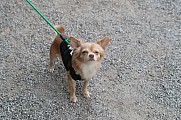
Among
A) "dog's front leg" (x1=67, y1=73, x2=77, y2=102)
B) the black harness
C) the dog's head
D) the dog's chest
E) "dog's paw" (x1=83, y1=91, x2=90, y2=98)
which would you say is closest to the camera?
the dog's head

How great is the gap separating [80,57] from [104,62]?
1073 millimetres

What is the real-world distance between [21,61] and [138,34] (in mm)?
1811

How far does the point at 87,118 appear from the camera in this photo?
3285 mm

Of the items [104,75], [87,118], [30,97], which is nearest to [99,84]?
[104,75]

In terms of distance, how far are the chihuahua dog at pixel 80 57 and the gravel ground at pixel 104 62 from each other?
0.28 m

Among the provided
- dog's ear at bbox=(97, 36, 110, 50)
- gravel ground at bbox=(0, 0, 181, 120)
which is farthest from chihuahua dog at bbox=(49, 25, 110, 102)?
gravel ground at bbox=(0, 0, 181, 120)

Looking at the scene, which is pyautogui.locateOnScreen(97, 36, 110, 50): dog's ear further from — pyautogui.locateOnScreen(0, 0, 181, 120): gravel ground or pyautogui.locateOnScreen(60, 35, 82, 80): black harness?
pyautogui.locateOnScreen(0, 0, 181, 120): gravel ground

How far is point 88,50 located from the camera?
278 centimetres

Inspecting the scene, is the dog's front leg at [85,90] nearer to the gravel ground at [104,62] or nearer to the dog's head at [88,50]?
the gravel ground at [104,62]

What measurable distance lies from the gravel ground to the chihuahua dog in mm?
280

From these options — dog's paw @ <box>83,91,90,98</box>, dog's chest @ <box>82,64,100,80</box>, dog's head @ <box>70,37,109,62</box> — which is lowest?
dog's paw @ <box>83,91,90,98</box>

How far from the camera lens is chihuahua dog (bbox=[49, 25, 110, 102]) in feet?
9.17

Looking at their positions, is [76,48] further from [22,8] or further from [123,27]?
[22,8]

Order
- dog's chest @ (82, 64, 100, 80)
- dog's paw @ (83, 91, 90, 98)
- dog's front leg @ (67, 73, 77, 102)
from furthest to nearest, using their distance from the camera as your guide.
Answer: dog's paw @ (83, 91, 90, 98) < dog's front leg @ (67, 73, 77, 102) < dog's chest @ (82, 64, 100, 80)
